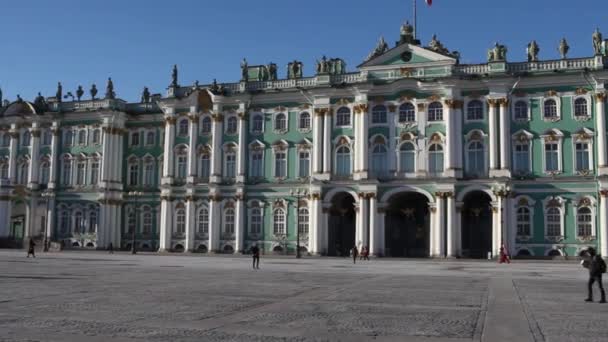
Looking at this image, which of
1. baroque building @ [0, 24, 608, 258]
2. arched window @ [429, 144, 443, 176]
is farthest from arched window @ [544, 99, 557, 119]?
arched window @ [429, 144, 443, 176]

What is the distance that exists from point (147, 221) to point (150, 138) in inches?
338

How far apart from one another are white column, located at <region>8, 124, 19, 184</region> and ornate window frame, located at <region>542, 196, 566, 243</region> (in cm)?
5441

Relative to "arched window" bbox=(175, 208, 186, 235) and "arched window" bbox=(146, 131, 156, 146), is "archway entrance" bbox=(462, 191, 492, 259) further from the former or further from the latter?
"arched window" bbox=(146, 131, 156, 146)

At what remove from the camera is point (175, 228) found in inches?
A: 2687

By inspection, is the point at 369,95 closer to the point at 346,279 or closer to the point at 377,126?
the point at 377,126

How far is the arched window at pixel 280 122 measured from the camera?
213ft

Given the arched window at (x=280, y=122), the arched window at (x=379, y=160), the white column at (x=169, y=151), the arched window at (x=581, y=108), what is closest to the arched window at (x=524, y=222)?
the arched window at (x=581, y=108)

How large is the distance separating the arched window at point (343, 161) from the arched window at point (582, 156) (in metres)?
18.8

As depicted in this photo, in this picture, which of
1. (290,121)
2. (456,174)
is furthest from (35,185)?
(456,174)

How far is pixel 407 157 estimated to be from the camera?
59688 millimetres

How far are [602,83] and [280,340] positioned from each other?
1975 inches

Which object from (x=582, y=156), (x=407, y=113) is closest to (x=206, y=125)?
(x=407, y=113)

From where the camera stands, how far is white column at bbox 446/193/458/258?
56656mm

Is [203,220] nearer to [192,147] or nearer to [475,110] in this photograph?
[192,147]
